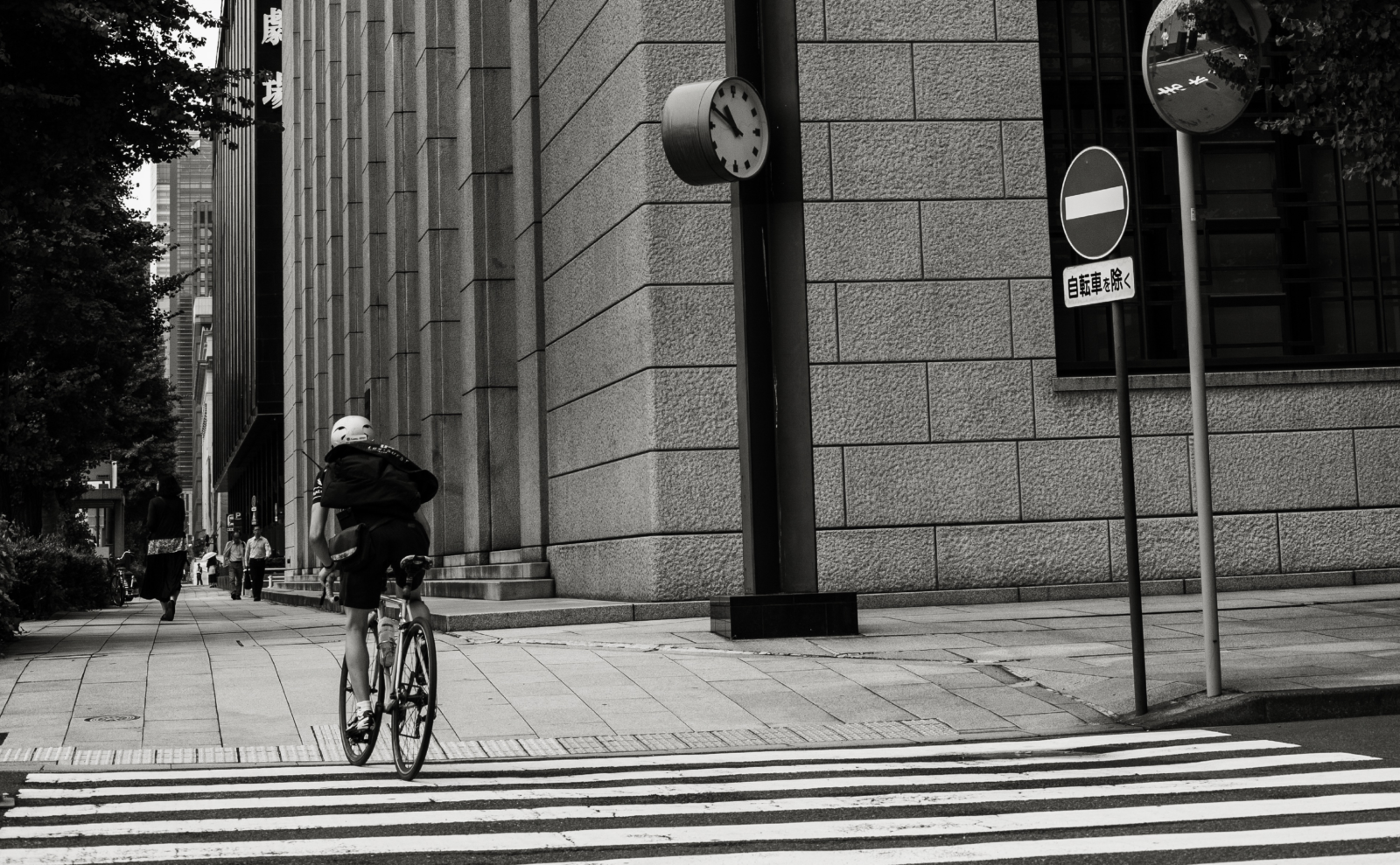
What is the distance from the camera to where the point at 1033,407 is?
48.7 feet

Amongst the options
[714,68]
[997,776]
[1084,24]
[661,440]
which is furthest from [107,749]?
[1084,24]

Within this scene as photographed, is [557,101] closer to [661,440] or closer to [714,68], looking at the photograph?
[714,68]

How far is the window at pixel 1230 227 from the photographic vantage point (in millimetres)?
15414

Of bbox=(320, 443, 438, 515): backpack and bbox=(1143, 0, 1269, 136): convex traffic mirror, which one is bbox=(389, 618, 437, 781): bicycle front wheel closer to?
bbox=(320, 443, 438, 515): backpack

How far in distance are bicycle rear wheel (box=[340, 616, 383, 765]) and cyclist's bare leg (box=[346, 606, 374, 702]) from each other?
0.04m

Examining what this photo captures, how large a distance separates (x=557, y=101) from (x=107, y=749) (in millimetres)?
11341

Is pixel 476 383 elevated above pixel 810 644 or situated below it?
above

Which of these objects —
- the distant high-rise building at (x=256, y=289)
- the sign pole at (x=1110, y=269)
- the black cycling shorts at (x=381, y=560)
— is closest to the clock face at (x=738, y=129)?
the sign pole at (x=1110, y=269)

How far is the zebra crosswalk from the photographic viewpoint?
5.58 meters

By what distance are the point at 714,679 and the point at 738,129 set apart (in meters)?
4.32

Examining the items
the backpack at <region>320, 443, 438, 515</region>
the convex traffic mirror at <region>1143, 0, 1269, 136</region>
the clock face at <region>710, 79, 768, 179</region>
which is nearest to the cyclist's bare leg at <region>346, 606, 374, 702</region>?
the backpack at <region>320, 443, 438, 515</region>

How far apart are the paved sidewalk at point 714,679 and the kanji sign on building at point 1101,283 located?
86.0 inches

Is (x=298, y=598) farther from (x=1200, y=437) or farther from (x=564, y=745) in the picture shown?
(x=1200, y=437)

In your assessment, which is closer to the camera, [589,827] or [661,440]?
[589,827]
